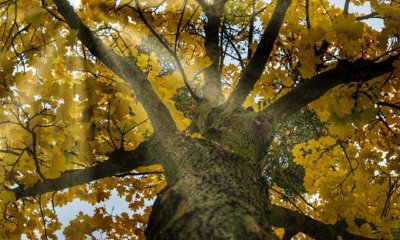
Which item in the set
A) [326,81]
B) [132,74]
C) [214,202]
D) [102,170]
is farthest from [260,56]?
[214,202]

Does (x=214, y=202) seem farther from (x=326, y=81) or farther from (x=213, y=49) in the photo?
(x=213, y=49)

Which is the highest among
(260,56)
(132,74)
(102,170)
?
(260,56)

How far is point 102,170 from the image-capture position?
2.18m

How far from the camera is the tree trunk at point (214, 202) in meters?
0.98

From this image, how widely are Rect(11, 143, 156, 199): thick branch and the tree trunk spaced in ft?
2.03

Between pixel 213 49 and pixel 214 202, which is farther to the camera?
pixel 213 49

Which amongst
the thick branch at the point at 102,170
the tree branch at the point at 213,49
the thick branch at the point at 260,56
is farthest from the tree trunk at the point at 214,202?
the tree branch at the point at 213,49

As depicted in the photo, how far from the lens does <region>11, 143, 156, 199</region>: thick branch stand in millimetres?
2131

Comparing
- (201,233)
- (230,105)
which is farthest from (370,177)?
(201,233)

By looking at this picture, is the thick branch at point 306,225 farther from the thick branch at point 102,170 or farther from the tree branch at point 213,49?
the thick branch at point 102,170

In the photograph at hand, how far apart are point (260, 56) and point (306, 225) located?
4.32ft

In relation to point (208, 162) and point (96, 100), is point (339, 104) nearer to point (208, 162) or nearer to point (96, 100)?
point (208, 162)

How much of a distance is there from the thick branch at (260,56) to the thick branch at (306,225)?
936 mm

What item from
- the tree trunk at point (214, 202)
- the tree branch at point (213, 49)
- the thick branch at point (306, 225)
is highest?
the tree branch at point (213, 49)
